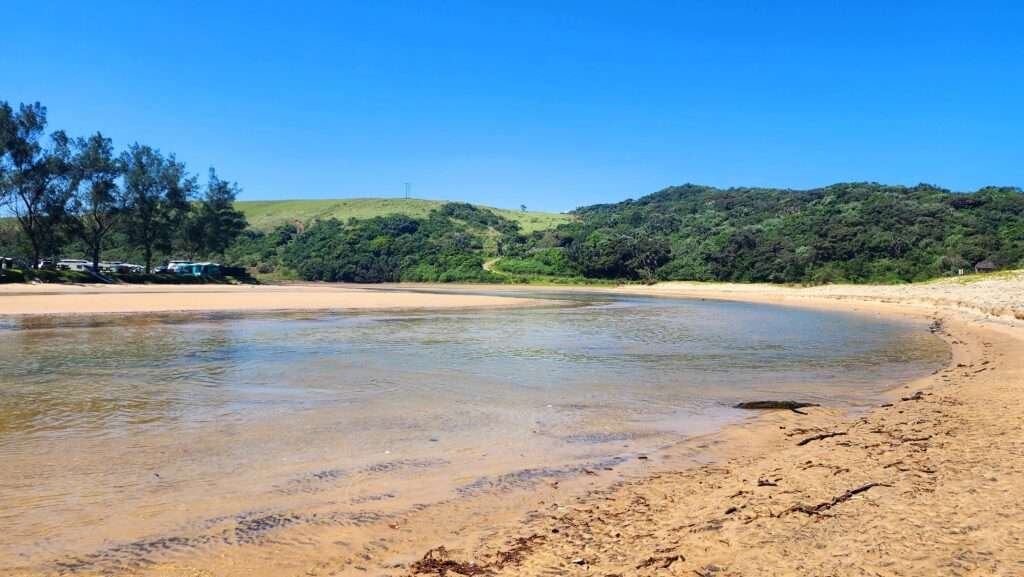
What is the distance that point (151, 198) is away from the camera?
216ft

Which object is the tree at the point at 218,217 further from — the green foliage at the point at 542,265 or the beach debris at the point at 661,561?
the beach debris at the point at 661,561

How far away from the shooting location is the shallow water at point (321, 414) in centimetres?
521

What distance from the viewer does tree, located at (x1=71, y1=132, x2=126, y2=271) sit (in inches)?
2184

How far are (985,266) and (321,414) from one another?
66.7 metres

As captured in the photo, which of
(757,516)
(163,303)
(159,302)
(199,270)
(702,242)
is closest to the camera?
(757,516)

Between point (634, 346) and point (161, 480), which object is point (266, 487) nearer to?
point (161, 480)

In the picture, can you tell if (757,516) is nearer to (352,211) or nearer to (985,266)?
(985,266)

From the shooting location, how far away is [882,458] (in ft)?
20.1

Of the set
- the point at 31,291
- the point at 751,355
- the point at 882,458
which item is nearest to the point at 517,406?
the point at 882,458

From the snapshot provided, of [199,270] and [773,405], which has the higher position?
[199,270]

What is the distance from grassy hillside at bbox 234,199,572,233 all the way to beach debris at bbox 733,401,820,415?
11552 cm

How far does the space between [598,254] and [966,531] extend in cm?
8783

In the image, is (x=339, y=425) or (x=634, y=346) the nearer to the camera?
(x=339, y=425)

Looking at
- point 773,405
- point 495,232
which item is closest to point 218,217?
point 495,232
